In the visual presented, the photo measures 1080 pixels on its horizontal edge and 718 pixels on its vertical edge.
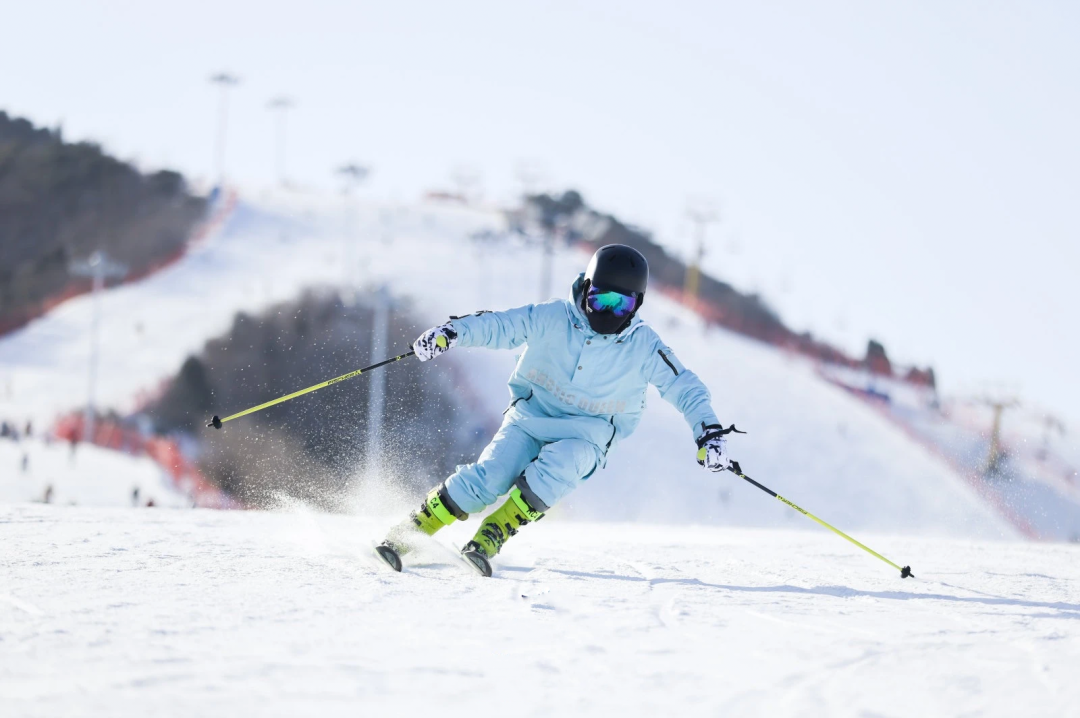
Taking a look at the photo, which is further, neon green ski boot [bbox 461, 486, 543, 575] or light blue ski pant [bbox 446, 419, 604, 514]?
light blue ski pant [bbox 446, 419, 604, 514]

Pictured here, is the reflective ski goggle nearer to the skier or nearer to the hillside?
the skier

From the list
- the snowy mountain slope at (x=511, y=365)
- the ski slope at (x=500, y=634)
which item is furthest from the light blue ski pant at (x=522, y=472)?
the snowy mountain slope at (x=511, y=365)

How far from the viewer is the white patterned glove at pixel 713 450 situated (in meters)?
4.01

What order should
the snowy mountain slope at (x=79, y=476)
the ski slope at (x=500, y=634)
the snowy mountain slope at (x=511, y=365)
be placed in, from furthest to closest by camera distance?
the snowy mountain slope at (x=511, y=365), the snowy mountain slope at (x=79, y=476), the ski slope at (x=500, y=634)

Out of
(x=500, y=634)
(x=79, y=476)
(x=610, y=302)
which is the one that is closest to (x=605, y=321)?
(x=610, y=302)

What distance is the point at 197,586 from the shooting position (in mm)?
3043

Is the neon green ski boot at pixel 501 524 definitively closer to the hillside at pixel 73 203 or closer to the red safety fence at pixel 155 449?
the red safety fence at pixel 155 449

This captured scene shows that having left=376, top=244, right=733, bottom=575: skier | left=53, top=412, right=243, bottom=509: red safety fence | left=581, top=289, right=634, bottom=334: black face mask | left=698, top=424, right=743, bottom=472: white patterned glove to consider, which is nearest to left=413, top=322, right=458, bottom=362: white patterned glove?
left=376, top=244, right=733, bottom=575: skier

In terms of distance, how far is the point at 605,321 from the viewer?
13.5 ft

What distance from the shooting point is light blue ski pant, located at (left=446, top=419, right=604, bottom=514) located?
394cm

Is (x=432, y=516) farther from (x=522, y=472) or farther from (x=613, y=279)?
(x=613, y=279)

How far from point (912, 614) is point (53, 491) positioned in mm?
20302

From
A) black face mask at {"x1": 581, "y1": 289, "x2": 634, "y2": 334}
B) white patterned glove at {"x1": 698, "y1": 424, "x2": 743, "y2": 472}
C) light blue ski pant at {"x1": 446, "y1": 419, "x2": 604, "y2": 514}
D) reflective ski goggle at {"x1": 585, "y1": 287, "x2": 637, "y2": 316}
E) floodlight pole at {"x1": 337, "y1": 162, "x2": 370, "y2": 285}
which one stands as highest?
floodlight pole at {"x1": 337, "y1": 162, "x2": 370, "y2": 285}

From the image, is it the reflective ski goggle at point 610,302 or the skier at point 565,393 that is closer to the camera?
the skier at point 565,393
